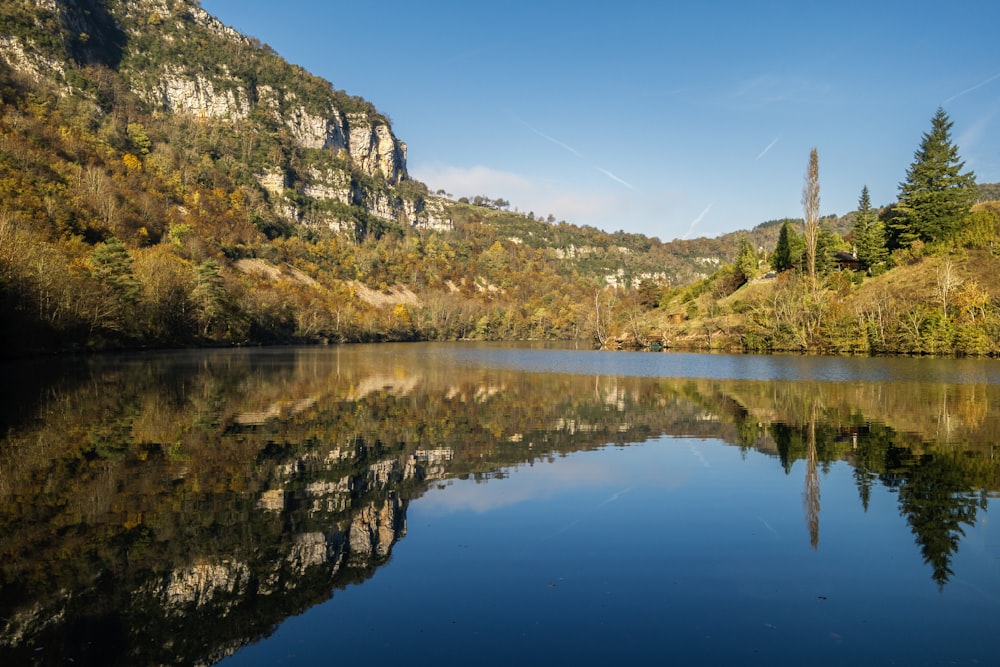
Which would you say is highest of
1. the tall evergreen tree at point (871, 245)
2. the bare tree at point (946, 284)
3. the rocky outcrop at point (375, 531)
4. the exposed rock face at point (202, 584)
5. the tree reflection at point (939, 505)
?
the tall evergreen tree at point (871, 245)

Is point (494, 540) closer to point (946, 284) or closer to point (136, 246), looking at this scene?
point (946, 284)

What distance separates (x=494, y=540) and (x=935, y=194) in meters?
83.5

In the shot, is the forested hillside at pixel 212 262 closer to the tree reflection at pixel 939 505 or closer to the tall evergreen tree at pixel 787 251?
the tall evergreen tree at pixel 787 251

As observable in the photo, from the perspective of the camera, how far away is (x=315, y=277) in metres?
173

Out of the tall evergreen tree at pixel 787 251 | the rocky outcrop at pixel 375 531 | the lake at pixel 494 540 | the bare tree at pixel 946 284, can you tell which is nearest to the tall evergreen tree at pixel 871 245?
the tall evergreen tree at pixel 787 251

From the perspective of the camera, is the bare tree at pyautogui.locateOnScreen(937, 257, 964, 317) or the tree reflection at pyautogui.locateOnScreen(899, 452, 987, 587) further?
the bare tree at pyautogui.locateOnScreen(937, 257, 964, 317)

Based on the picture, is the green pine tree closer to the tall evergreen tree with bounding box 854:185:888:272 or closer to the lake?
the lake

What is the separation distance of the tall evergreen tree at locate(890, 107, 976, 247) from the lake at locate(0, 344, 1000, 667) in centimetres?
6412

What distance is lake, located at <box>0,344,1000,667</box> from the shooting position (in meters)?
6.73

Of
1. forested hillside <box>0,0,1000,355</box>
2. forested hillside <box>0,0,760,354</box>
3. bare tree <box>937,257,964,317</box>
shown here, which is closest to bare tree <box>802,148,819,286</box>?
forested hillside <box>0,0,1000,355</box>

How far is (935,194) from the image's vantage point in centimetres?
7356

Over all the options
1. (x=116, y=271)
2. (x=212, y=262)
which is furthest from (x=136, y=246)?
(x=116, y=271)

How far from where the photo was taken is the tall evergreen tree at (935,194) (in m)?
73.7

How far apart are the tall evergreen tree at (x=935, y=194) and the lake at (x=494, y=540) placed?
64119mm
